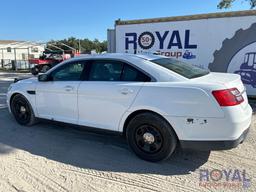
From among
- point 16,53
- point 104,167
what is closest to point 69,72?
point 104,167

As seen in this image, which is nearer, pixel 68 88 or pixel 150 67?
pixel 150 67

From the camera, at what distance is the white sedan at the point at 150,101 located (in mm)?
3213

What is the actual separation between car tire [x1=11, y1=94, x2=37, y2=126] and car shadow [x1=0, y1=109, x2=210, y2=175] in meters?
0.14

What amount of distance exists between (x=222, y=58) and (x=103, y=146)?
17.1 ft

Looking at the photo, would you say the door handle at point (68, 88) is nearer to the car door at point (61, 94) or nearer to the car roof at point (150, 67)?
the car door at point (61, 94)

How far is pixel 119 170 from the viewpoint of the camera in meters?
3.47

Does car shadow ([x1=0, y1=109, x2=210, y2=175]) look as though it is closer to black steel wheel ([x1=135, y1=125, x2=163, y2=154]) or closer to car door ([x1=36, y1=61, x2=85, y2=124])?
black steel wheel ([x1=135, y1=125, x2=163, y2=154])

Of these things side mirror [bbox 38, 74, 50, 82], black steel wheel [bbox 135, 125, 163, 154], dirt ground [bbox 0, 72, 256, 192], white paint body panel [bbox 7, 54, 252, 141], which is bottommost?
dirt ground [bbox 0, 72, 256, 192]

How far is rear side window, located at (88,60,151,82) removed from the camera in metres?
3.76

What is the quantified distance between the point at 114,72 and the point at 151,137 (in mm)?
1178

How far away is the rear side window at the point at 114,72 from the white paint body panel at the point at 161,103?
9 centimetres

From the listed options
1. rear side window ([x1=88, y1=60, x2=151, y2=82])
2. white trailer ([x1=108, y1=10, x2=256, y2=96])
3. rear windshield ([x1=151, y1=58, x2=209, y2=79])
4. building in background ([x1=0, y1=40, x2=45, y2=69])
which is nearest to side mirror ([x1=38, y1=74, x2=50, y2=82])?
rear side window ([x1=88, y1=60, x2=151, y2=82])

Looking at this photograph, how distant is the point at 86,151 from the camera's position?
13.3 feet

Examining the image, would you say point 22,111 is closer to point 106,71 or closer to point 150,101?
point 106,71
